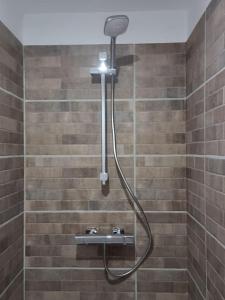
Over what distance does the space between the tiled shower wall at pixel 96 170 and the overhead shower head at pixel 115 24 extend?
164mm

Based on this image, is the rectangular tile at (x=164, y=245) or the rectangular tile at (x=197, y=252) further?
the rectangular tile at (x=164, y=245)

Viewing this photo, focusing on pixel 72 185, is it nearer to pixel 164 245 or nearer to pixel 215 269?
pixel 164 245

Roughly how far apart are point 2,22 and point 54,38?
32cm

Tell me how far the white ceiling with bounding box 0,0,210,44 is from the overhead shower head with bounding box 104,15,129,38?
0.16 metres

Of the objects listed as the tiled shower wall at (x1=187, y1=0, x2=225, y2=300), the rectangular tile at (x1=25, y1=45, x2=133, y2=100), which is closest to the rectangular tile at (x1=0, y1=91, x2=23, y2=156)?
the rectangular tile at (x1=25, y1=45, x2=133, y2=100)

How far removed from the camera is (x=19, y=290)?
153cm

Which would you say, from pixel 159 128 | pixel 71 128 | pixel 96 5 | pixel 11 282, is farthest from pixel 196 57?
pixel 11 282

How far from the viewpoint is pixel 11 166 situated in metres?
1.42

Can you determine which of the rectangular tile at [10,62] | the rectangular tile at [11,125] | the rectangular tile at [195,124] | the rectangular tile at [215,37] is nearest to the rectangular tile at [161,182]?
the rectangular tile at [195,124]

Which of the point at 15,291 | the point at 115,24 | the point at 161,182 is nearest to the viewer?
the point at 115,24

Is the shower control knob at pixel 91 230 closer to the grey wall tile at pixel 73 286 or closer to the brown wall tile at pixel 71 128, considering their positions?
the grey wall tile at pixel 73 286

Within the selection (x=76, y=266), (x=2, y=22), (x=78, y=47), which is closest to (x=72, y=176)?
(x=76, y=266)

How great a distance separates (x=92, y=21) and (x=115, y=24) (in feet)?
0.91

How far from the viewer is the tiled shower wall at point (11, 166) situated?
132cm
